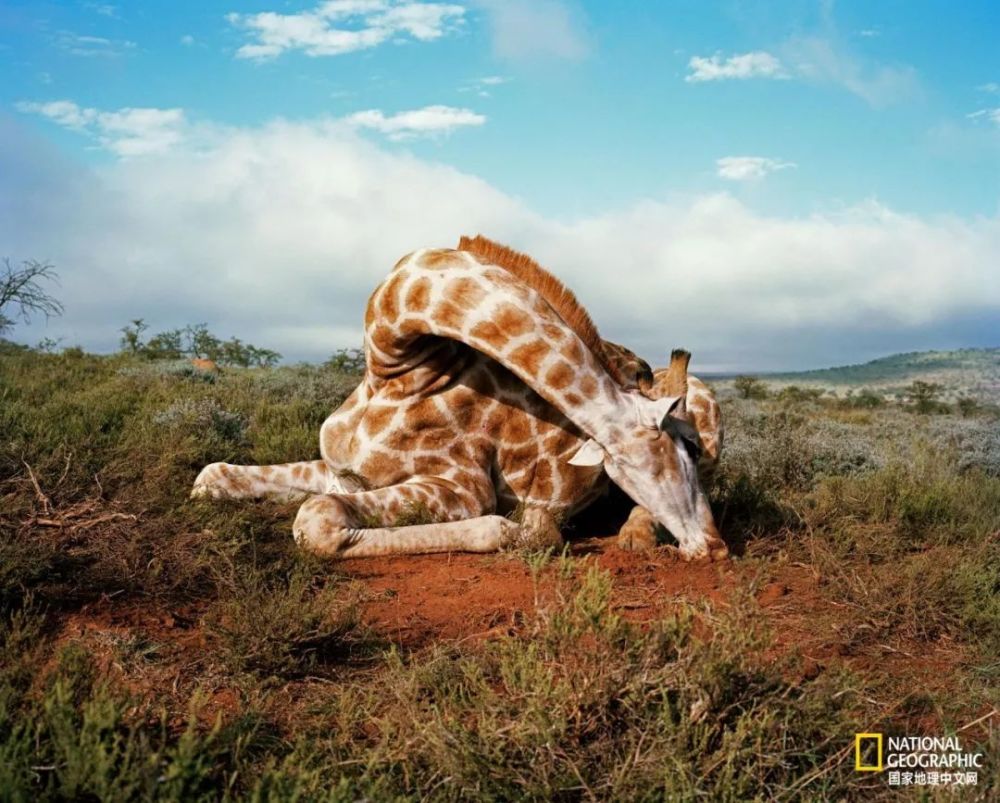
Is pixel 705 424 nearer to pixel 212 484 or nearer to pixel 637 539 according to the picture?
pixel 637 539

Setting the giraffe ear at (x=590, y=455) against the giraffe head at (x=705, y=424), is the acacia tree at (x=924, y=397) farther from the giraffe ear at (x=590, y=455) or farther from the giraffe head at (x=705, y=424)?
the giraffe ear at (x=590, y=455)

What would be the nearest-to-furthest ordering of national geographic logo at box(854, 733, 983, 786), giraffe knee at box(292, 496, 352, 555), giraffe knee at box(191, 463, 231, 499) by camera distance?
national geographic logo at box(854, 733, 983, 786) → giraffe knee at box(292, 496, 352, 555) → giraffe knee at box(191, 463, 231, 499)

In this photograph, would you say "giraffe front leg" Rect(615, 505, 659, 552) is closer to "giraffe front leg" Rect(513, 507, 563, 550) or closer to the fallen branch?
"giraffe front leg" Rect(513, 507, 563, 550)

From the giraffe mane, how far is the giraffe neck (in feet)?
0.37

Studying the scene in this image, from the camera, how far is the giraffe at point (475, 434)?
4855 mm

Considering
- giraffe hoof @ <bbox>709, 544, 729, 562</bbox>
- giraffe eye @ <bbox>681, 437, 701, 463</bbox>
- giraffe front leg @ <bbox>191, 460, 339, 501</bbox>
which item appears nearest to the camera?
giraffe hoof @ <bbox>709, 544, 729, 562</bbox>

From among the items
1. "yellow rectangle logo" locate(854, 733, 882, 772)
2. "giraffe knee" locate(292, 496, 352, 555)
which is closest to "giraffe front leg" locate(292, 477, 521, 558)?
"giraffe knee" locate(292, 496, 352, 555)

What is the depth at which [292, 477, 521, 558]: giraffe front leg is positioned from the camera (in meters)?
4.98

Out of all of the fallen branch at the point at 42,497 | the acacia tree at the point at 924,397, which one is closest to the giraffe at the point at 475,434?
the fallen branch at the point at 42,497

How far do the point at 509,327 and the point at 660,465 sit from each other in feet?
3.89

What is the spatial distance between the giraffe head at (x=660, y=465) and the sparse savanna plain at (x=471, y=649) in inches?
8.9

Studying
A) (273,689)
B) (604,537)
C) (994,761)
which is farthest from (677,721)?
(604,537)

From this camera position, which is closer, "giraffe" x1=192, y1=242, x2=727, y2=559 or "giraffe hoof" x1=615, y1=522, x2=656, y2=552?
"giraffe" x1=192, y1=242, x2=727, y2=559

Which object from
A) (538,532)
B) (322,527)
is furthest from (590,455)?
(322,527)
